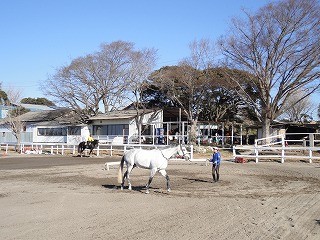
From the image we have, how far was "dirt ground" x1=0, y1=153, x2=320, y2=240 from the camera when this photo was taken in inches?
281

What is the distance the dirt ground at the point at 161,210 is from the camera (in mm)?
7137

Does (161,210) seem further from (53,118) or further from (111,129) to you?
(53,118)

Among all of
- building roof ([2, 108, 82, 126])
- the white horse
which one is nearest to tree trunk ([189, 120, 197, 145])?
building roof ([2, 108, 82, 126])

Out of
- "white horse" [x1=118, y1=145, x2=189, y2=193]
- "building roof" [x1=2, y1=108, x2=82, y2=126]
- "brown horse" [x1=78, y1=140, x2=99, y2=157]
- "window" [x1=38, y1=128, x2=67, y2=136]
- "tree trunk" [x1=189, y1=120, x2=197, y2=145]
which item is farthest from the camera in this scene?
"building roof" [x1=2, y1=108, x2=82, y2=126]

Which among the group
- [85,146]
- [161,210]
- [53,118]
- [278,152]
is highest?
[53,118]

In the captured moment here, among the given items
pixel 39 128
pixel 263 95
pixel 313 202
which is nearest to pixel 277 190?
pixel 313 202

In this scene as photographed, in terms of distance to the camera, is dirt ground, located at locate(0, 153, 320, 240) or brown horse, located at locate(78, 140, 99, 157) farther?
brown horse, located at locate(78, 140, 99, 157)

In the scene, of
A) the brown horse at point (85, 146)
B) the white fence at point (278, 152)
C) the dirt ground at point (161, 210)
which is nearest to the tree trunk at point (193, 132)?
the brown horse at point (85, 146)

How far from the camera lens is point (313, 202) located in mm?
10164

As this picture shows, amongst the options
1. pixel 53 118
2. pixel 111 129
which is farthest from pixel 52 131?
pixel 111 129

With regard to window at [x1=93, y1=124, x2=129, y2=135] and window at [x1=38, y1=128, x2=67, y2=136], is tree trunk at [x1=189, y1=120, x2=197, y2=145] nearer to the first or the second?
window at [x1=93, y1=124, x2=129, y2=135]

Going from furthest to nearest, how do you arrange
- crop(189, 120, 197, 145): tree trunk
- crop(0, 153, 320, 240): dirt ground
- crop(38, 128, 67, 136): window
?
crop(38, 128, 67, 136): window → crop(189, 120, 197, 145): tree trunk → crop(0, 153, 320, 240): dirt ground

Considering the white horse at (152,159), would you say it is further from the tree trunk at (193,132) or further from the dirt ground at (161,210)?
the tree trunk at (193,132)

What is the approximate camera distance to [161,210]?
9.26 meters
